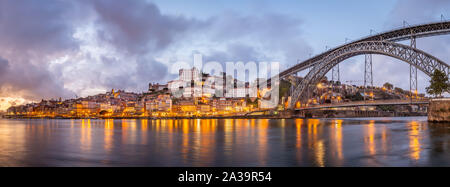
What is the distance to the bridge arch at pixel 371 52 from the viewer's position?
40.7m

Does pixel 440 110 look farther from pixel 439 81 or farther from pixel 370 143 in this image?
pixel 370 143

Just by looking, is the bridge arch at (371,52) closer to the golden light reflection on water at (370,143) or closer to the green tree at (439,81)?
the green tree at (439,81)

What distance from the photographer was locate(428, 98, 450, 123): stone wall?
119 feet

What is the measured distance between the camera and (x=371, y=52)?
1962 inches

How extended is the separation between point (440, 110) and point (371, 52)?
15213 millimetres

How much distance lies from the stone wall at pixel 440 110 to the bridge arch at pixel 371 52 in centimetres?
437

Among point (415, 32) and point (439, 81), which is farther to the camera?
point (415, 32)

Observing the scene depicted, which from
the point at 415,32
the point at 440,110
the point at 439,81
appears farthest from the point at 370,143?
the point at 415,32

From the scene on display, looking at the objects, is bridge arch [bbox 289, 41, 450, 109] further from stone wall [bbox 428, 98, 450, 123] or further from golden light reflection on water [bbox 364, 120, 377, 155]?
golden light reflection on water [bbox 364, 120, 377, 155]

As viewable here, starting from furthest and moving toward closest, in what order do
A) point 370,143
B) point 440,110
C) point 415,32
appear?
1. point 415,32
2. point 440,110
3. point 370,143

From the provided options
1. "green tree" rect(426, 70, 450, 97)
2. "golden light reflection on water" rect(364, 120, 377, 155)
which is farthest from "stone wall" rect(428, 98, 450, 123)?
"golden light reflection on water" rect(364, 120, 377, 155)

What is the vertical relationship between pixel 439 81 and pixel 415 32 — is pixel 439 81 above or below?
below
